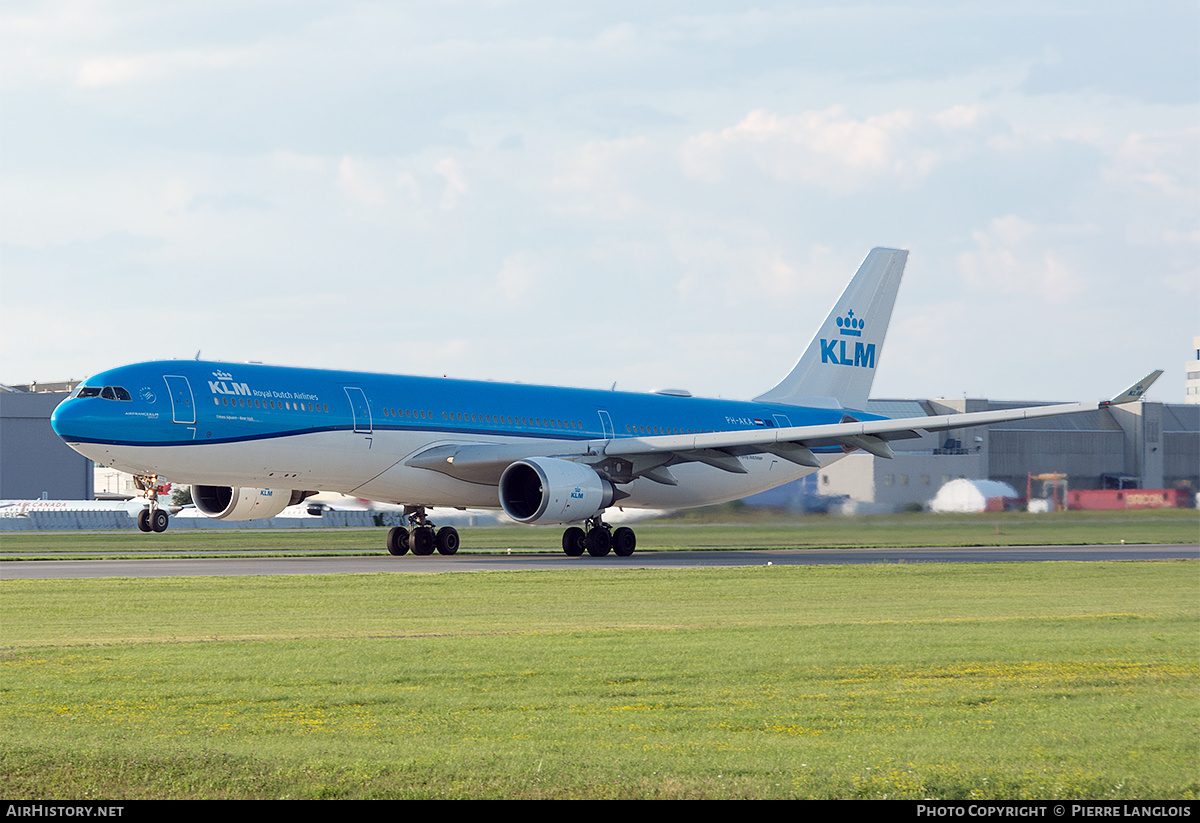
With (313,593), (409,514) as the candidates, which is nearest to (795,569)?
(313,593)

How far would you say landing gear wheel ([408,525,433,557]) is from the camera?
34.8 metres

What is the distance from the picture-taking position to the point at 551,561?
31312mm

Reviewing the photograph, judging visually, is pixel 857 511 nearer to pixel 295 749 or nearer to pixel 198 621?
pixel 198 621

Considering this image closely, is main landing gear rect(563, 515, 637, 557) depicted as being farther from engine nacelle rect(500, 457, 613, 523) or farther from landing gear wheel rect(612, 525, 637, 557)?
engine nacelle rect(500, 457, 613, 523)

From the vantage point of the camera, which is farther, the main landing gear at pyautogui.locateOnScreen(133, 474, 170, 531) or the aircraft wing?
the aircraft wing

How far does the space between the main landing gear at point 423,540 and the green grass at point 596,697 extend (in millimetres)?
14718

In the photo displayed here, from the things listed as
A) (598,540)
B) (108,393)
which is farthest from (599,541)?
(108,393)

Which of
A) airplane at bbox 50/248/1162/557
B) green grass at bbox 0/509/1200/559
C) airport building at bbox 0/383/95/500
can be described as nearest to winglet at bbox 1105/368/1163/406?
airplane at bbox 50/248/1162/557

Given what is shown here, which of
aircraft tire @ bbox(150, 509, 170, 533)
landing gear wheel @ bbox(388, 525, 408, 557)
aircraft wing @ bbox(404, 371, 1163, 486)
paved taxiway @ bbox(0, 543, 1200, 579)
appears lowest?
paved taxiway @ bbox(0, 543, 1200, 579)

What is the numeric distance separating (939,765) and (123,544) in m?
36.0

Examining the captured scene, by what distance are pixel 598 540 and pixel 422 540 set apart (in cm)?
473

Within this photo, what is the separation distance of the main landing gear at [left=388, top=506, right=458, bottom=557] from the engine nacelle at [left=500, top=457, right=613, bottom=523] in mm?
3064

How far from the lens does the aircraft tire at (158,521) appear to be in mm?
31016

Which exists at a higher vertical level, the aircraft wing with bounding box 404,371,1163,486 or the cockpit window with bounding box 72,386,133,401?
the cockpit window with bounding box 72,386,133,401
